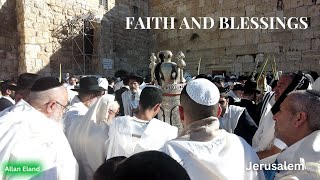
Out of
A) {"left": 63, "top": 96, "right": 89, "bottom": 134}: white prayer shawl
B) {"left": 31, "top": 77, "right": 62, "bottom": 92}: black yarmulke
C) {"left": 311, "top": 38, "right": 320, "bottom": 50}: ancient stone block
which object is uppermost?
{"left": 311, "top": 38, "right": 320, "bottom": 50}: ancient stone block

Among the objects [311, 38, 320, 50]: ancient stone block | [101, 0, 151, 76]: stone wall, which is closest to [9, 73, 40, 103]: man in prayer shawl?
[311, 38, 320, 50]: ancient stone block

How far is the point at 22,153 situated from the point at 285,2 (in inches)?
505

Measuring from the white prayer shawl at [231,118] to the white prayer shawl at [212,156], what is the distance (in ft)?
5.71

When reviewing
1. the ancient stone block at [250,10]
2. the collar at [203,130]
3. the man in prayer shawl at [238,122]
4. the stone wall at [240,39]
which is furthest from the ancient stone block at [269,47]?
the collar at [203,130]

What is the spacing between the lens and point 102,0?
15.2m

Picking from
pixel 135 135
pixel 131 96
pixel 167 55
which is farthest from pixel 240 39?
pixel 135 135

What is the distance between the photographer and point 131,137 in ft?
7.74

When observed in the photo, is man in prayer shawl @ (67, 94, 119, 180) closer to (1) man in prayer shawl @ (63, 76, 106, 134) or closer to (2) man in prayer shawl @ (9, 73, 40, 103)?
(1) man in prayer shawl @ (63, 76, 106, 134)

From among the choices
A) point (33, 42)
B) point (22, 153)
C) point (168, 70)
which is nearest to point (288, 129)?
point (22, 153)

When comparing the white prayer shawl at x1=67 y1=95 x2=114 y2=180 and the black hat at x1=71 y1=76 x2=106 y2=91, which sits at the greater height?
the black hat at x1=71 y1=76 x2=106 y2=91

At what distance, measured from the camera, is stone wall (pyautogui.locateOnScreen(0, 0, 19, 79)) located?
1165 cm

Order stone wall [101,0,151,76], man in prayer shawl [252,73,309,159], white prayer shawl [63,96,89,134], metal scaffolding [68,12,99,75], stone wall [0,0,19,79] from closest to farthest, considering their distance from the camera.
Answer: man in prayer shawl [252,73,309,159]
white prayer shawl [63,96,89,134]
stone wall [0,0,19,79]
metal scaffolding [68,12,99,75]
stone wall [101,0,151,76]

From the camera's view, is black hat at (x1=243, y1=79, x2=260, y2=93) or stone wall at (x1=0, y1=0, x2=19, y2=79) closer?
black hat at (x1=243, y1=79, x2=260, y2=93)

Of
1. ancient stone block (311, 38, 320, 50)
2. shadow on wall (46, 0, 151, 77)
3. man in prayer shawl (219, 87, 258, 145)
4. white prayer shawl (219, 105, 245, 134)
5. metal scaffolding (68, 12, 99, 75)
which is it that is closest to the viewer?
man in prayer shawl (219, 87, 258, 145)
